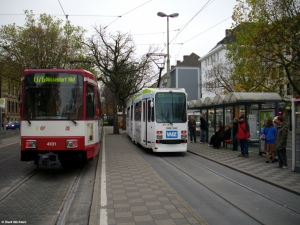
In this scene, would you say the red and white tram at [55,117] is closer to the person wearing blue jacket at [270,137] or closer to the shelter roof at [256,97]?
the person wearing blue jacket at [270,137]

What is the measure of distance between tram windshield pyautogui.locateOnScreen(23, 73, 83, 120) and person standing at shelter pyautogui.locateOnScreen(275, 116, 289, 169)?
6.36 m

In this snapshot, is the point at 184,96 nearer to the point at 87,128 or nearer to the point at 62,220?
the point at 87,128

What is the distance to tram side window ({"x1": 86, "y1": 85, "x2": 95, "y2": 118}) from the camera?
9.16 meters

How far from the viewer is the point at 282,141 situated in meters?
10.1

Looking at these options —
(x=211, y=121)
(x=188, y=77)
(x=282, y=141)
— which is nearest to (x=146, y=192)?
(x=282, y=141)

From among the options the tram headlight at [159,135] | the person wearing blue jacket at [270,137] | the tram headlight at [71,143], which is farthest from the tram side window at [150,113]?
the tram headlight at [71,143]

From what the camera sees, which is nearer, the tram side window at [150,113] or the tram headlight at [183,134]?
the tram headlight at [183,134]

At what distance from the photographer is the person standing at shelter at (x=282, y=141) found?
396 inches

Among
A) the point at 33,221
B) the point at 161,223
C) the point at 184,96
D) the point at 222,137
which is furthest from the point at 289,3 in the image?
the point at 33,221

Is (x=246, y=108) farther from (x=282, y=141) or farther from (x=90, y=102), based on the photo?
(x=90, y=102)

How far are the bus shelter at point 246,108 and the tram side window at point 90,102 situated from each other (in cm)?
744

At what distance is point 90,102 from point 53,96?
109 cm

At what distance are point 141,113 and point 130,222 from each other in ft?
36.6

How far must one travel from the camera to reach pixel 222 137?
1650cm
